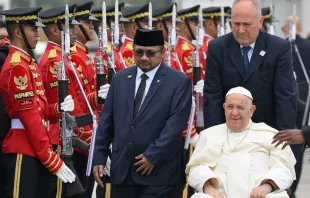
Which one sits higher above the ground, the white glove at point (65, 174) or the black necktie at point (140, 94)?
the black necktie at point (140, 94)

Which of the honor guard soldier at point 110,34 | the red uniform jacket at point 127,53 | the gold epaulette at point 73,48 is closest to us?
the gold epaulette at point 73,48

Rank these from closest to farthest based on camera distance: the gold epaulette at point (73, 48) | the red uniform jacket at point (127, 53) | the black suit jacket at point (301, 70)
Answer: the gold epaulette at point (73, 48)
the red uniform jacket at point (127, 53)
the black suit jacket at point (301, 70)

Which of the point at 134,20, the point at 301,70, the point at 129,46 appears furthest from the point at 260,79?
the point at 301,70

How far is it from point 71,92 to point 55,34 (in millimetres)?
538

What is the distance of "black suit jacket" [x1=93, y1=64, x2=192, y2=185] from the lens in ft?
26.5

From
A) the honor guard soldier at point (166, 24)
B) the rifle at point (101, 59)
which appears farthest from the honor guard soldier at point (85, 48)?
the honor guard soldier at point (166, 24)

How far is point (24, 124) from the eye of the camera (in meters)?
8.41

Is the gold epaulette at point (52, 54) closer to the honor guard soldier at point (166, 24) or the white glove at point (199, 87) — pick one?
Result: the white glove at point (199, 87)

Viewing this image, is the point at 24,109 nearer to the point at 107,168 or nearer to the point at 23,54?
the point at 23,54

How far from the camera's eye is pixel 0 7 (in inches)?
782

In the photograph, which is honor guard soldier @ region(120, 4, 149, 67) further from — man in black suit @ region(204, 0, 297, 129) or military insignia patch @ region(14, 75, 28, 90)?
military insignia patch @ region(14, 75, 28, 90)

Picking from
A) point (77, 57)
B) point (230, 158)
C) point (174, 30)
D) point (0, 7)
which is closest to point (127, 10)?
point (174, 30)

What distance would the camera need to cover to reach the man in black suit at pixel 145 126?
318 inches

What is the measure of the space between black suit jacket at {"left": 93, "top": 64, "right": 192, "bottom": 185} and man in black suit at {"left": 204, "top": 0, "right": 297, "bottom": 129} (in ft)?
1.35
